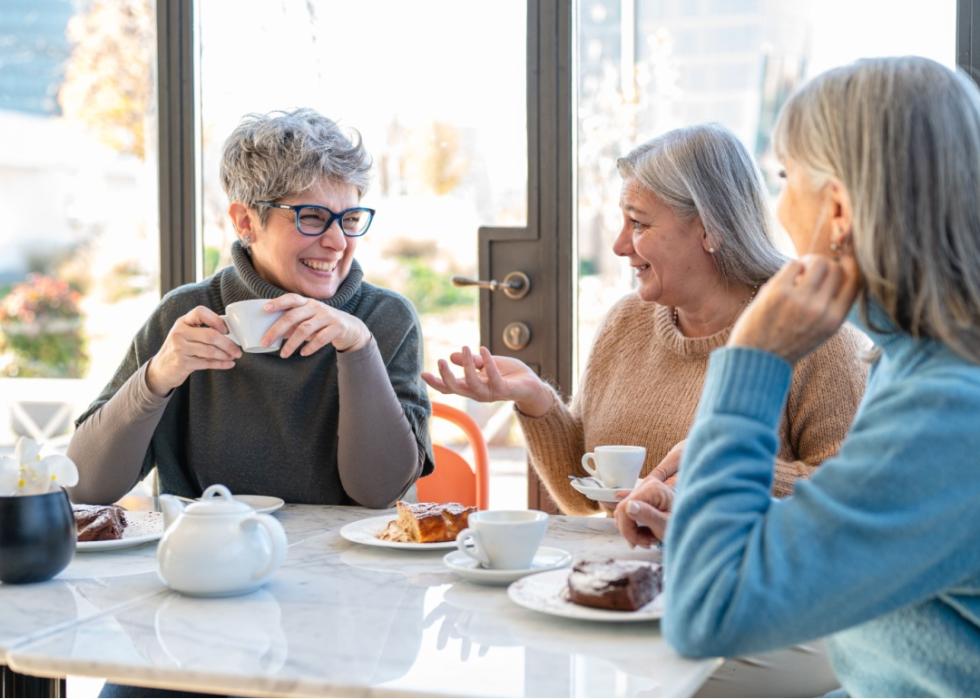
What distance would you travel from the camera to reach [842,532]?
95 cm

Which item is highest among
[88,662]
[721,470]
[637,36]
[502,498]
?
[637,36]

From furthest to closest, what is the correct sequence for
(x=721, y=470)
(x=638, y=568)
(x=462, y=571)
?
(x=462, y=571), (x=638, y=568), (x=721, y=470)

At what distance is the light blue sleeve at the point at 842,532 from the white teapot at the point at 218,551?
0.52 m

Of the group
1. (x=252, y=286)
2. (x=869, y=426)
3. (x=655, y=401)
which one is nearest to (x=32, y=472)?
(x=252, y=286)

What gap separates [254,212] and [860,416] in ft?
4.60

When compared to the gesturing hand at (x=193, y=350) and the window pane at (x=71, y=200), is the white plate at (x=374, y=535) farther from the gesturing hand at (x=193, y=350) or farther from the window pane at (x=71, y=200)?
the window pane at (x=71, y=200)

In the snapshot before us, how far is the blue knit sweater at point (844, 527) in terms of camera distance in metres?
0.95

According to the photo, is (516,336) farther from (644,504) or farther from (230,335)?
(644,504)

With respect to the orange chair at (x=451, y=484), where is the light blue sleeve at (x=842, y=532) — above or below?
above

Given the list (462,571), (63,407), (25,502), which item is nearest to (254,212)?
(25,502)

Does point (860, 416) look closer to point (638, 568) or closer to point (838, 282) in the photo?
point (838, 282)

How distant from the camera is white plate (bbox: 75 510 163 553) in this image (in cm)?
→ 153

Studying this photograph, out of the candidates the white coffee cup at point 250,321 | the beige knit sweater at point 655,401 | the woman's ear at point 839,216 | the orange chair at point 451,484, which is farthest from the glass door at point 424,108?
the woman's ear at point 839,216

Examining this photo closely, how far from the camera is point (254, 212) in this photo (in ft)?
7.03
